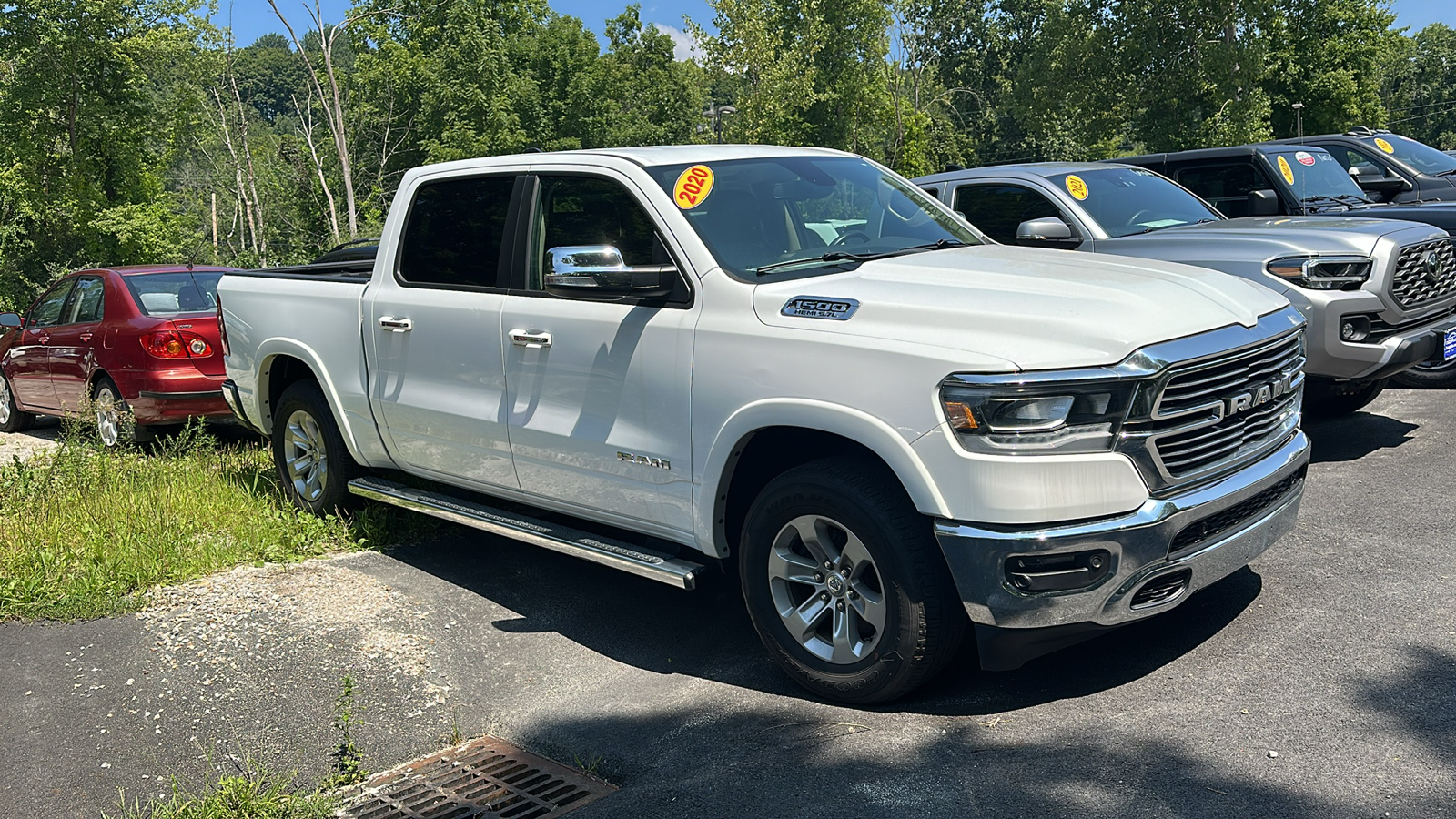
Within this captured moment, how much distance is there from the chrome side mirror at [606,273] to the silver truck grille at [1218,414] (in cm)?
187

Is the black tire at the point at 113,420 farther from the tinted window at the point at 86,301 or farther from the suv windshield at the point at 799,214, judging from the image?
the suv windshield at the point at 799,214

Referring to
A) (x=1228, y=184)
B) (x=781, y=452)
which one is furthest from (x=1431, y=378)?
(x=781, y=452)

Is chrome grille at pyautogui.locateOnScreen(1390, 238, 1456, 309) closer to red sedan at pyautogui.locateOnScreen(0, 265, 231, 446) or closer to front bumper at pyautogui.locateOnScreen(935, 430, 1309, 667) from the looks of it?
front bumper at pyautogui.locateOnScreen(935, 430, 1309, 667)

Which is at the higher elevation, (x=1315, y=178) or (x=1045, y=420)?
(x=1315, y=178)

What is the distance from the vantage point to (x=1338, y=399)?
8.14 meters

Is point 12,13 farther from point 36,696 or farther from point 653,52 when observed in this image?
point 653,52

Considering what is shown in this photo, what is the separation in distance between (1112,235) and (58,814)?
6947 mm

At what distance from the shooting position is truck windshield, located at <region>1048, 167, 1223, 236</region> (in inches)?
331

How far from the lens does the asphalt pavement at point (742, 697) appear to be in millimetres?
3516

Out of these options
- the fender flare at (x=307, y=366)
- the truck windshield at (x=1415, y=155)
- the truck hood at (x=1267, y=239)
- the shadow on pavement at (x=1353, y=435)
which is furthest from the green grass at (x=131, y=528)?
the truck windshield at (x=1415, y=155)

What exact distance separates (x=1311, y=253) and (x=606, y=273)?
4644 mm

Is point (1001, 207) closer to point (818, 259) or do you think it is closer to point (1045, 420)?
point (818, 259)

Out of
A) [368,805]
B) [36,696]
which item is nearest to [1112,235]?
[368,805]

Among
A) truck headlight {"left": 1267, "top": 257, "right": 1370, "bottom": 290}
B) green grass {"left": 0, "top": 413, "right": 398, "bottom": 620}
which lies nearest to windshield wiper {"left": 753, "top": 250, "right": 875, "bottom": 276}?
green grass {"left": 0, "top": 413, "right": 398, "bottom": 620}
